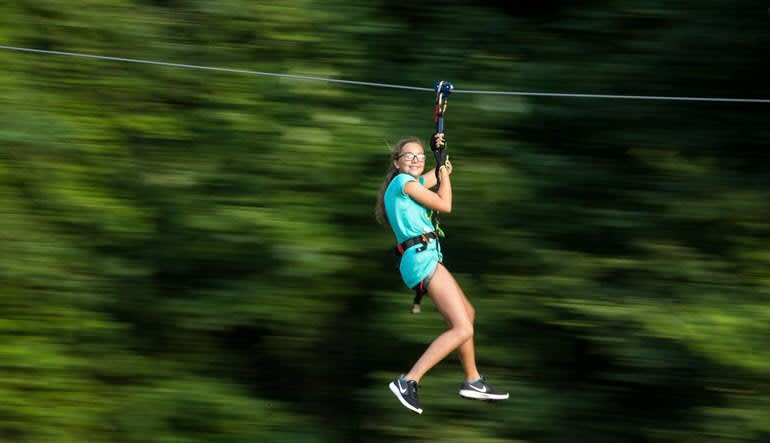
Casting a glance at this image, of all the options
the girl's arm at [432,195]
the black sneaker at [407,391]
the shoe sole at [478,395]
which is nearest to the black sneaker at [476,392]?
the shoe sole at [478,395]

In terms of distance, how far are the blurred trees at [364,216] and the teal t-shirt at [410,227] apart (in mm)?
1798

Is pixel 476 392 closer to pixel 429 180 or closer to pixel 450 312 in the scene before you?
pixel 450 312

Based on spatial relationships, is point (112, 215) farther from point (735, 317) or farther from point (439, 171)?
point (735, 317)

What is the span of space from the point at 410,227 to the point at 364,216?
1.99m

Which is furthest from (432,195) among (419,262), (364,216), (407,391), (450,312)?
(364,216)

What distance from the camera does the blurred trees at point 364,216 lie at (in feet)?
19.0

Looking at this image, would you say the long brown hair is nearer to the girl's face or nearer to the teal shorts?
the girl's face

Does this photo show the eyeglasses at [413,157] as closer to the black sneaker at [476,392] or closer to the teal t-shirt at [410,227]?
the teal t-shirt at [410,227]

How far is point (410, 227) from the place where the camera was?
13.3 feet

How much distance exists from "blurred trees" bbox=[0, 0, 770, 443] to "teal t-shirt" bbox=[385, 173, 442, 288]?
180cm

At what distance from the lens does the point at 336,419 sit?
6664 mm

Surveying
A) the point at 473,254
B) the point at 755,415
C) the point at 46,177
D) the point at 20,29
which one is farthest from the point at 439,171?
the point at 20,29

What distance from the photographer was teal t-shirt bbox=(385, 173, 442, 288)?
403cm

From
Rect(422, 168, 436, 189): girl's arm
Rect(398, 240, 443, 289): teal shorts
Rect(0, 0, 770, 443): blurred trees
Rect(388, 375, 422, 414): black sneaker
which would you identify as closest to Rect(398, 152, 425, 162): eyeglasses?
Rect(422, 168, 436, 189): girl's arm
